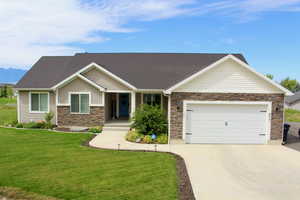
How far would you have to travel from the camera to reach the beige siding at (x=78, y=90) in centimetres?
1442

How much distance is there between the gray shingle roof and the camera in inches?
634

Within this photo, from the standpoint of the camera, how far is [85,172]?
6531mm

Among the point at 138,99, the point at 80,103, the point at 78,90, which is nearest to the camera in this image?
the point at 78,90

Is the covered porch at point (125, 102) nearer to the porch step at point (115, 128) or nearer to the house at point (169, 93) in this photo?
the house at point (169, 93)

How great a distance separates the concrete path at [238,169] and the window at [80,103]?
3.83m

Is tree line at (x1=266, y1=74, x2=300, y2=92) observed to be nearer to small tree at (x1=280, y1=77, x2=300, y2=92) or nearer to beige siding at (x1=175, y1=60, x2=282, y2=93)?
small tree at (x1=280, y1=77, x2=300, y2=92)

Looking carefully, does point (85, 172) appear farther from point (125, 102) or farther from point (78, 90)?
point (125, 102)

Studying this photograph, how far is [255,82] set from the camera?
35.1 ft

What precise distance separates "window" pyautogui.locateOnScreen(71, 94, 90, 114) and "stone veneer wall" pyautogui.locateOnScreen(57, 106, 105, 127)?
324 mm

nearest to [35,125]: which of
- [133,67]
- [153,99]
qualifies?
[153,99]

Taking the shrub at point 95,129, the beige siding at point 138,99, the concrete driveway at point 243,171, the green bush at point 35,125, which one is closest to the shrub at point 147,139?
the concrete driveway at point 243,171

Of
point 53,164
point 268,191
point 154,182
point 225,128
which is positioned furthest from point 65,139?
point 268,191

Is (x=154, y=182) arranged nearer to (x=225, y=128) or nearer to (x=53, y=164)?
(x=53, y=164)

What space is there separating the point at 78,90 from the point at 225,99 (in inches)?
388
